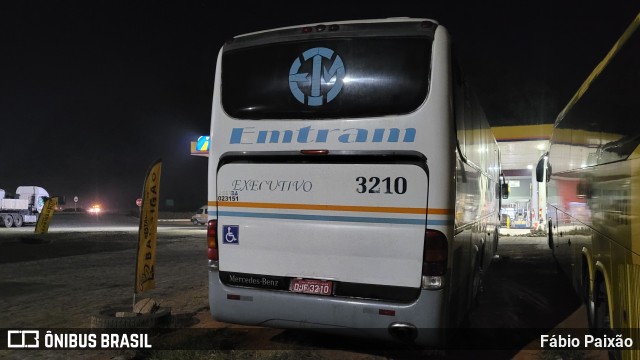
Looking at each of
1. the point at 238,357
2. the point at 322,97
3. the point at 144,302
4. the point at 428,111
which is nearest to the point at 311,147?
the point at 322,97

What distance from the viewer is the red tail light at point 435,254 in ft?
15.1

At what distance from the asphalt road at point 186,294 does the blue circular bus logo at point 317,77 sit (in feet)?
10.0

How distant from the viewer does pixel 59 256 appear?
49.9 feet

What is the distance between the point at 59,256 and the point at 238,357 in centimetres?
1226

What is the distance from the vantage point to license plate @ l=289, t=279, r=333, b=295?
4992 mm

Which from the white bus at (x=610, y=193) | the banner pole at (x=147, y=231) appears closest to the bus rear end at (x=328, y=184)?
the white bus at (x=610, y=193)

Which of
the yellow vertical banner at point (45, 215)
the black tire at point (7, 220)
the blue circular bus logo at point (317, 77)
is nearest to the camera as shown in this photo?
the blue circular bus logo at point (317, 77)

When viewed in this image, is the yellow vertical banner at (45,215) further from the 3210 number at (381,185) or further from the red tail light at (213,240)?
the 3210 number at (381,185)

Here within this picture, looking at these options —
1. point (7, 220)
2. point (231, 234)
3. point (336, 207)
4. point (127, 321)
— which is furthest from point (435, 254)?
point (7, 220)

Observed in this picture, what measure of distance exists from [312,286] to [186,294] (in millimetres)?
4834

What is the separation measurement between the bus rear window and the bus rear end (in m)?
0.01

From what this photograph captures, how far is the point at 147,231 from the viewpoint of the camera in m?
6.88

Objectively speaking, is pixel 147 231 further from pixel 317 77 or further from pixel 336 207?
pixel 317 77

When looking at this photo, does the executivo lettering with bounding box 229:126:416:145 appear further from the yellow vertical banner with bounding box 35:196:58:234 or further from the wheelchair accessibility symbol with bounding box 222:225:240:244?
the yellow vertical banner with bounding box 35:196:58:234
